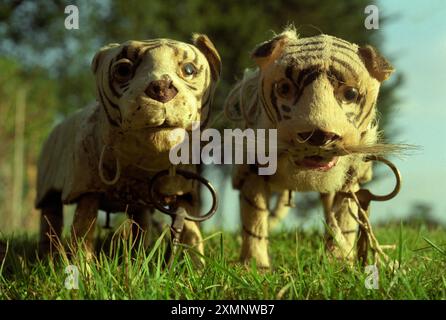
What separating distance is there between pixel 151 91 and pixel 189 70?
0.23 meters

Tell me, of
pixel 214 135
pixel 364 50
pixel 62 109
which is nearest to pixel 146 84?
pixel 214 135

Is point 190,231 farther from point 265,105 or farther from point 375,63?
point 375,63

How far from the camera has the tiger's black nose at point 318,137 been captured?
6.43ft

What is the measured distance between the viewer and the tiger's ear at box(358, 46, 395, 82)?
213cm

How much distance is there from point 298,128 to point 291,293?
0.56m

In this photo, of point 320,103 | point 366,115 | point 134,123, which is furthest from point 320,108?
point 134,123

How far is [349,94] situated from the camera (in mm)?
2096

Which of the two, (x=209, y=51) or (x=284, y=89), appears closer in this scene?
(x=284, y=89)

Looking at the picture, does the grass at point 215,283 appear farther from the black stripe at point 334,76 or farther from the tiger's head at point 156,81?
the black stripe at point 334,76

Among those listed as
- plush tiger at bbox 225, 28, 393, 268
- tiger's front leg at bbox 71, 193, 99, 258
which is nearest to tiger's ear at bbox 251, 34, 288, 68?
plush tiger at bbox 225, 28, 393, 268

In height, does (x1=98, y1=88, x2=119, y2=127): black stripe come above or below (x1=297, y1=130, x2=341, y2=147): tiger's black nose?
above

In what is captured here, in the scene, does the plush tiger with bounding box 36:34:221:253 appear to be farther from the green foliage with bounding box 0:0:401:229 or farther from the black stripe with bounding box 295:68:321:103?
the green foliage with bounding box 0:0:401:229

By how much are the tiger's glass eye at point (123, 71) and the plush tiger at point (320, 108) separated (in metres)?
0.43
